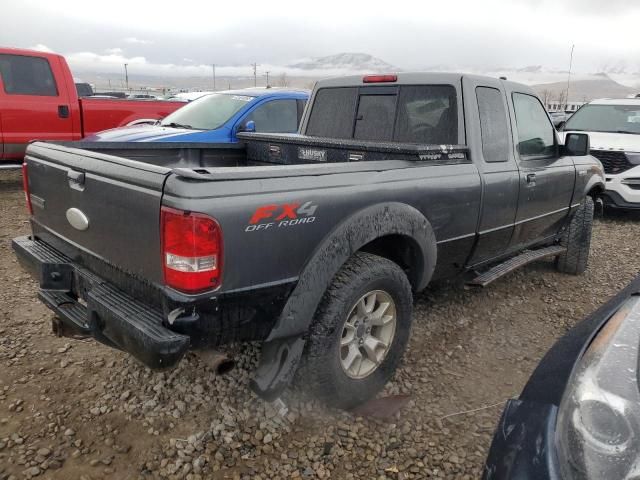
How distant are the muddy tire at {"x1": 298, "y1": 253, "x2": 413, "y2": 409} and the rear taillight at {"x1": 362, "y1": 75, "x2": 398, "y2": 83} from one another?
175 centimetres

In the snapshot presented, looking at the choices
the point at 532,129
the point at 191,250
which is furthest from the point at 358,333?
the point at 532,129

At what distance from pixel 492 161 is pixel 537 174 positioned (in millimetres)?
696

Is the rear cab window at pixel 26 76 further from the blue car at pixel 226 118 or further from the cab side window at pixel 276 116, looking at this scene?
the cab side window at pixel 276 116

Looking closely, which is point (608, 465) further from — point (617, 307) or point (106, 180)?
point (106, 180)

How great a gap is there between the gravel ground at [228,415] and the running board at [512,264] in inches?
16.5

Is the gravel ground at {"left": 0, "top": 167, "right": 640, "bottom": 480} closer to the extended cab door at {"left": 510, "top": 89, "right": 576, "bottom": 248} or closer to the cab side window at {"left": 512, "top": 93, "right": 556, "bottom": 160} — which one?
the extended cab door at {"left": 510, "top": 89, "right": 576, "bottom": 248}

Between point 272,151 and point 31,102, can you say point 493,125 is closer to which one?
point 272,151

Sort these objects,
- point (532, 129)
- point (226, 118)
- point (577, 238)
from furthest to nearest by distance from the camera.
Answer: point (226, 118) → point (577, 238) → point (532, 129)

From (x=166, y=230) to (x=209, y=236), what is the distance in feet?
0.63

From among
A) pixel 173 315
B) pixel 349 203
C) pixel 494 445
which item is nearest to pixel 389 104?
pixel 349 203

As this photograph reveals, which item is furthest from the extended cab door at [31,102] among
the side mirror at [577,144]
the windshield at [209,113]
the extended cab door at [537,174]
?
the side mirror at [577,144]

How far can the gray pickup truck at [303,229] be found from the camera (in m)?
2.13

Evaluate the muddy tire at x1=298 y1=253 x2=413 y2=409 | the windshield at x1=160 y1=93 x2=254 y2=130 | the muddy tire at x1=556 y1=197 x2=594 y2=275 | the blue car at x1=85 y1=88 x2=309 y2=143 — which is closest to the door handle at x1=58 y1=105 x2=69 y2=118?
the blue car at x1=85 y1=88 x2=309 y2=143

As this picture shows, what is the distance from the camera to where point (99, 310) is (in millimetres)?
2350
